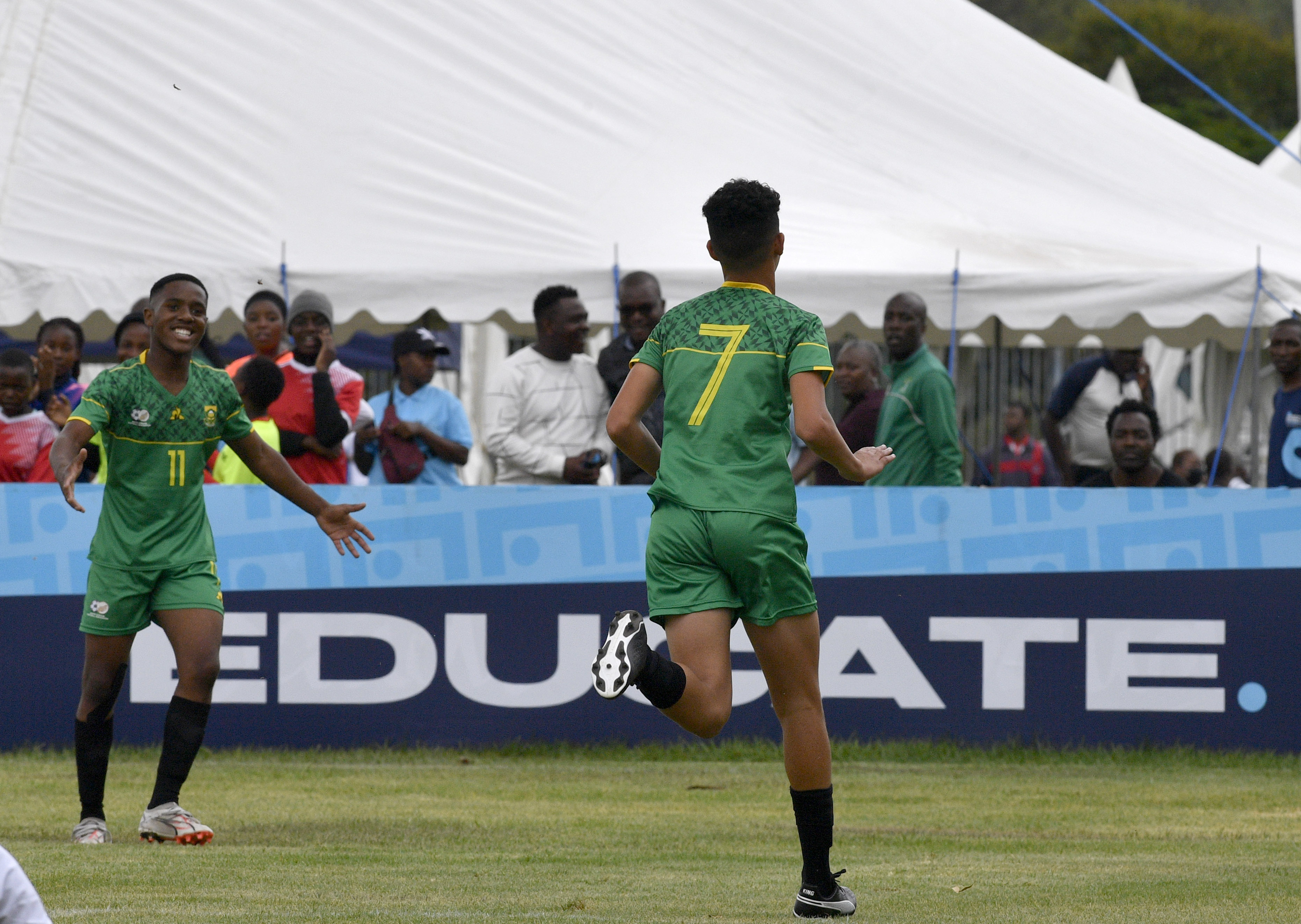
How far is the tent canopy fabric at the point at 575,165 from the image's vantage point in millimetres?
11070

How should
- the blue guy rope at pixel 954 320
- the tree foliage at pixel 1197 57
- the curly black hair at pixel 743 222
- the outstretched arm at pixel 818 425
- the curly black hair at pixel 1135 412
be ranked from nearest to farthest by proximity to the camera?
the outstretched arm at pixel 818 425, the curly black hair at pixel 743 222, the curly black hair at pixel 1135 412, the blue guy rope at pixel 954 320, the tree foliage at pixel 1197 57

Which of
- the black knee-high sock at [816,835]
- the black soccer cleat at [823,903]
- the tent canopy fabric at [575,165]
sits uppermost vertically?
Answer: the tent canopy fabric at [575,165]

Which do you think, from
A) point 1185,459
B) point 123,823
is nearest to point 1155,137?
point 1185,459

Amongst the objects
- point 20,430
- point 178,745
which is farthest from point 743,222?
point 20,430

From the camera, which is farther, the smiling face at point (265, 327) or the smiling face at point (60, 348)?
the smiling face at point (60, 348)

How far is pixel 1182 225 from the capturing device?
38.5 ft

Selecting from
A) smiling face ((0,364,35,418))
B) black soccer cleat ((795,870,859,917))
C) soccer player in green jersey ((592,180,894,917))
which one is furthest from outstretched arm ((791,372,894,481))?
smiling face ((0,364,35,418))

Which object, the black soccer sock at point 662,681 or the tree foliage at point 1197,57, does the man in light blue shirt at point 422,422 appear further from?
the tree foliage at point 1197,57

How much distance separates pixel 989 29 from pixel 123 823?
9.17 metres

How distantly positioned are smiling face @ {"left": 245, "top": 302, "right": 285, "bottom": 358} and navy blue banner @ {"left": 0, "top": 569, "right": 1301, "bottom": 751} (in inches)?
55.4

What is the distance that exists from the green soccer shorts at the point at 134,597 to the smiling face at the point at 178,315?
2.58 feet

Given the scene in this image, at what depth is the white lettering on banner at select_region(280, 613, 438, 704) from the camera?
372 inches

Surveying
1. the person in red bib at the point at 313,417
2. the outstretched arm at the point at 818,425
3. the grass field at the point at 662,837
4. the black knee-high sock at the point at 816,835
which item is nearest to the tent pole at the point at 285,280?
the person in red bib at the point at 313,417

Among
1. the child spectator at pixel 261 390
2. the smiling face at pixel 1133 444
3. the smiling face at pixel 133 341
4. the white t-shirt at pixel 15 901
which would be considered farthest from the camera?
the smiling face at pixel 133 341
